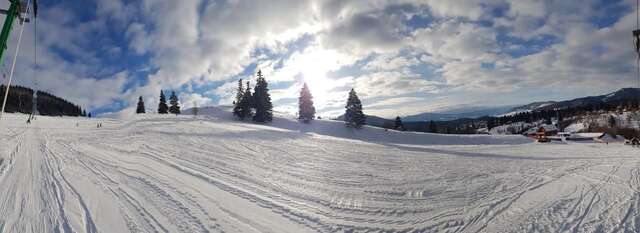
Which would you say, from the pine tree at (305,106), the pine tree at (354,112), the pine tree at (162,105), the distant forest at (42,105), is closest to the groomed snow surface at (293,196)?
the pine tree at (354,112)

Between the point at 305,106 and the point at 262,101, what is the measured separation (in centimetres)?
746

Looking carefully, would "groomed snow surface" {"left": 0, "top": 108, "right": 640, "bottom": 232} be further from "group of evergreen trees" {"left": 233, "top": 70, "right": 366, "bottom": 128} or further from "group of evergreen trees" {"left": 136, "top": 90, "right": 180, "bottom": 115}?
"group of evergreen trees" {"left": 136, "top": 90, "right": 180, "bottom": 115}

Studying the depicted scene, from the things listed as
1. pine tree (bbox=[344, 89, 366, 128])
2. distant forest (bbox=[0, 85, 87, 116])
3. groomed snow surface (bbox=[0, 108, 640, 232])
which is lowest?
groomed snow surface (bbox=[0, 108, 640, 232])

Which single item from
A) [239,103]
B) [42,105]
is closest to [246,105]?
[239,103]

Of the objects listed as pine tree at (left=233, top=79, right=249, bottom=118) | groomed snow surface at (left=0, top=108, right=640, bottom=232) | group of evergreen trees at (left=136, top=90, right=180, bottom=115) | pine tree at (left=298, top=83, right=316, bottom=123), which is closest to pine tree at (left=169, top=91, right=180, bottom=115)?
group of evergreen trees at (left=136, top=90, right=180, bottom=115)

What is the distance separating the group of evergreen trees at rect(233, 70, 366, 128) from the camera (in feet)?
183

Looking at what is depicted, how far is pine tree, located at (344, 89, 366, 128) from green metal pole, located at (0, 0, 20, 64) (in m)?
47.8

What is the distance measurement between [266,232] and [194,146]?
13.0 m

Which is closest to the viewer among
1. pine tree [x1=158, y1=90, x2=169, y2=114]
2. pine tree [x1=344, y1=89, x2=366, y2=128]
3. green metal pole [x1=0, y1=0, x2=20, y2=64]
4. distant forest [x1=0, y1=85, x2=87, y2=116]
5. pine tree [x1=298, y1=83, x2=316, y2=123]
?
green metal pole [x1=0, y1=0, x2=20, y2=64]

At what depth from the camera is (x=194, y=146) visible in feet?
58.1

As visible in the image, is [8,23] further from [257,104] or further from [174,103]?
[174,103]

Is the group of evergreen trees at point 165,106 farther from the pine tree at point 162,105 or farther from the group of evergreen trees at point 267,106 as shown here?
the group of evergreen trees at point 267,106

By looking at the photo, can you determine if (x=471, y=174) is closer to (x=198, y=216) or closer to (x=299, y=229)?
(x=299, y=229)

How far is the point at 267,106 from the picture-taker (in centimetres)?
5788
